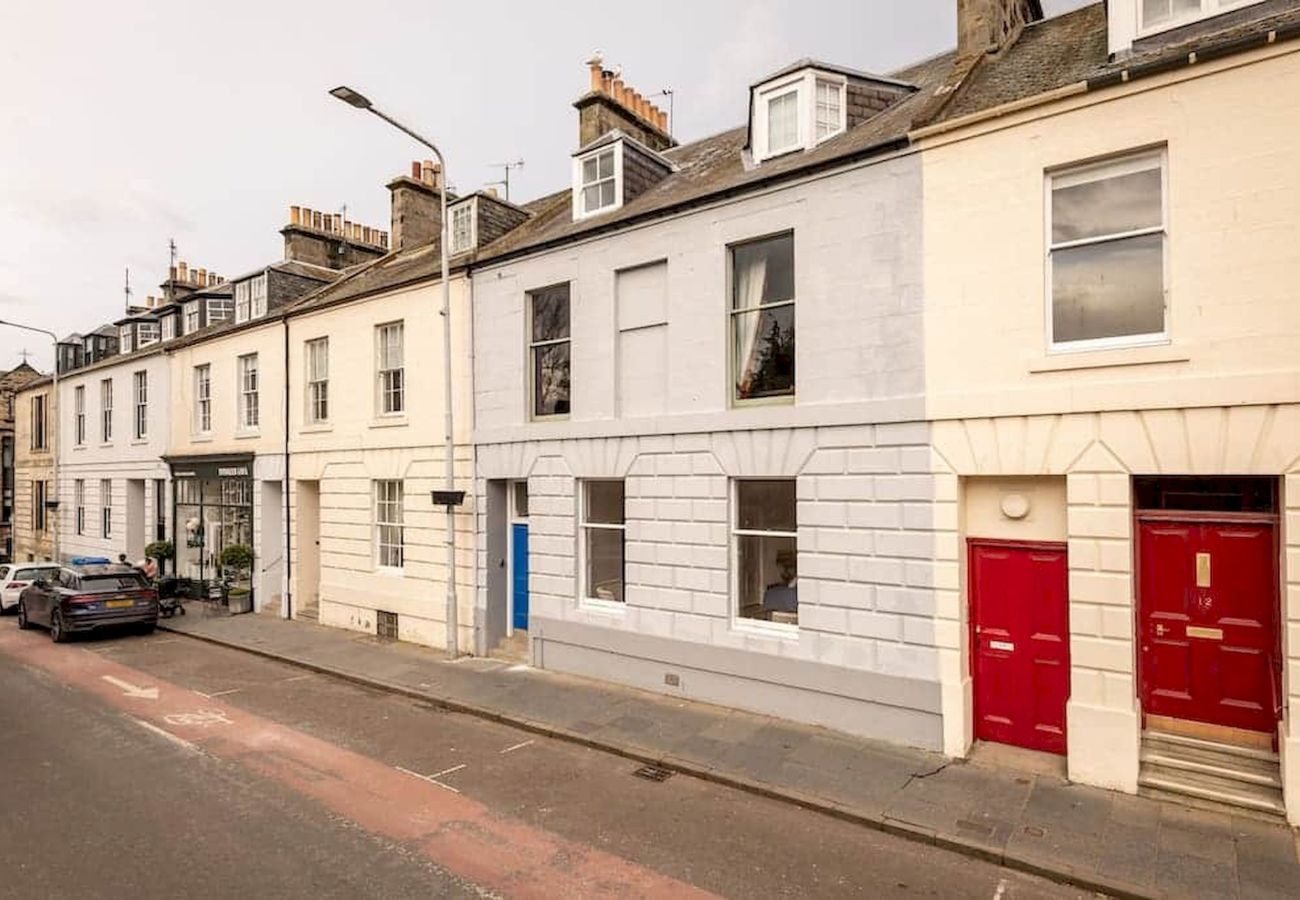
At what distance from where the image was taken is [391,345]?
15664mm

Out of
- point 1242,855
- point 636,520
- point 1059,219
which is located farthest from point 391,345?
point 1242,855

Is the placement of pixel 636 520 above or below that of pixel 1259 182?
below

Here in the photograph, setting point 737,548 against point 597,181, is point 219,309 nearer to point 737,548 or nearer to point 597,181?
point 597,181

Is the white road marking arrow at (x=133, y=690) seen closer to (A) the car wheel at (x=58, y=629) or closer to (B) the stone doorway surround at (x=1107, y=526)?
(A) the car wheel at (x=58, y=629)

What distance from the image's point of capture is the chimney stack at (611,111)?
15656 millimetres

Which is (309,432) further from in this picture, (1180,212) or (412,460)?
(1180,212)

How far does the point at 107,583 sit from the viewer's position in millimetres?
16688

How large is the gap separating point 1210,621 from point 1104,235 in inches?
162

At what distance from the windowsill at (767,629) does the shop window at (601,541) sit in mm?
2466

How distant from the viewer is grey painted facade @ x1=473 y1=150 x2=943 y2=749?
8.77m

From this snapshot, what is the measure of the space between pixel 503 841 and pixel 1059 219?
861 cm

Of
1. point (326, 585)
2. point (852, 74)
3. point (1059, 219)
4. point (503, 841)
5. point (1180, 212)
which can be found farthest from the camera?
point (326, 585)

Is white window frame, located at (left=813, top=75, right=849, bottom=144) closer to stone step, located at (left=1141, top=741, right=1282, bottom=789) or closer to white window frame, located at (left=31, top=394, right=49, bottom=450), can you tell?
stone step, located at (left=1141, top=741, right=1282, bottom=789)

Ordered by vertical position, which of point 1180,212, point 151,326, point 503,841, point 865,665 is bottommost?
point 503,841
